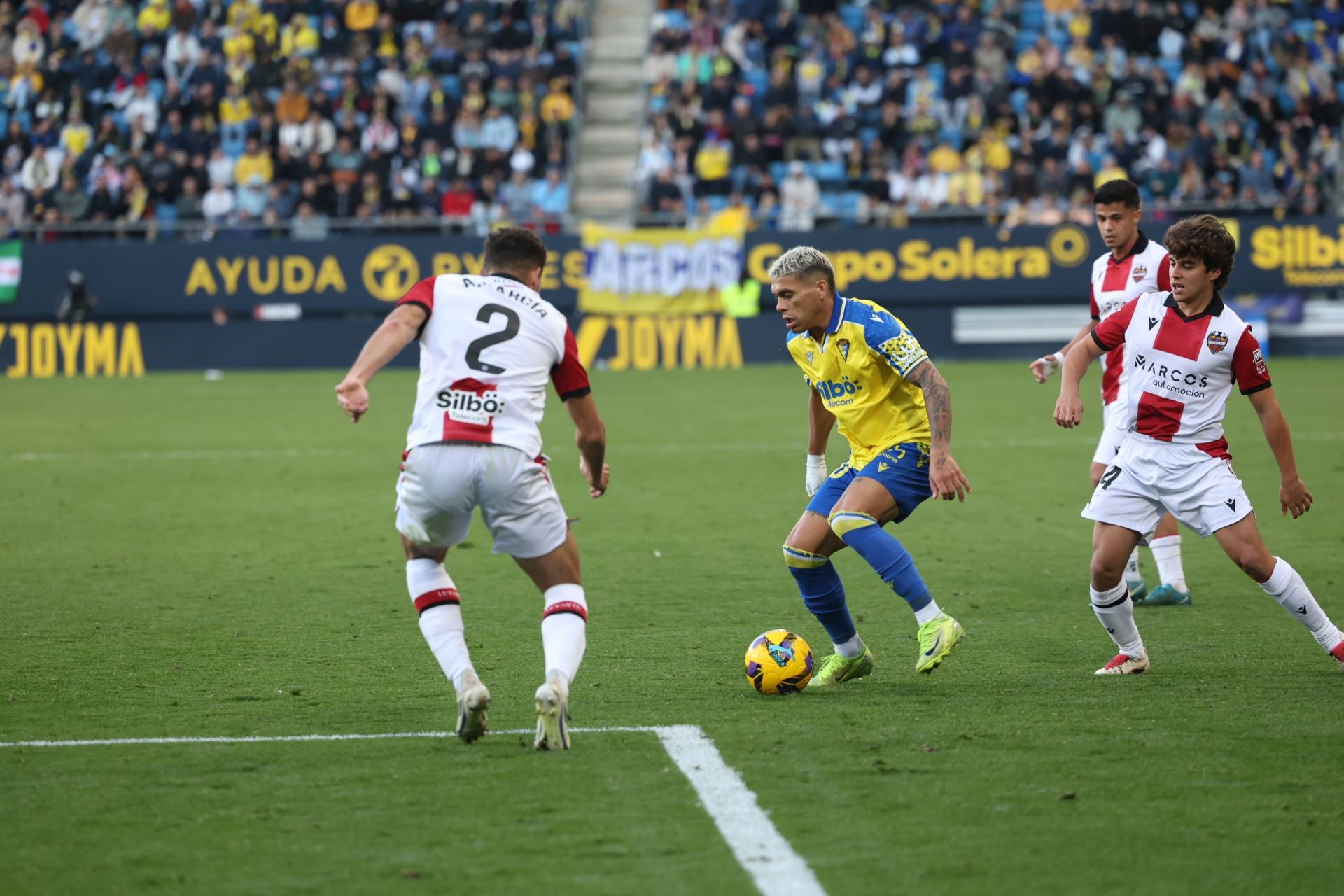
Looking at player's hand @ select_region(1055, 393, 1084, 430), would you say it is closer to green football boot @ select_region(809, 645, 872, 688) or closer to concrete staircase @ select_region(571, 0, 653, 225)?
green football boot @ select_region(809, 645, 872, 688)

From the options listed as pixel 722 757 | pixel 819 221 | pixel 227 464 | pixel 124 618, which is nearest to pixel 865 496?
pixel 722 757

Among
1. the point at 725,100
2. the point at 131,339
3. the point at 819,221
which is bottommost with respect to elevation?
the point at 131,339

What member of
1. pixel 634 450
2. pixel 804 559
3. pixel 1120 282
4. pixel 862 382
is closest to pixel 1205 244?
pixel 862 382

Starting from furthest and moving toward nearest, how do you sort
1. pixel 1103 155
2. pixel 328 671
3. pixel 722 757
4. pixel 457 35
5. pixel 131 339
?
pixel 457 35
pixel 1103 155
pixel 131 339
pixel 328 671
pixel 722 757

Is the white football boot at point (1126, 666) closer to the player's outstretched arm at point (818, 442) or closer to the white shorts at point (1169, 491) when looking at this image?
the white shorts at point (1169, 491)

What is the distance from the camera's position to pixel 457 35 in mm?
31781

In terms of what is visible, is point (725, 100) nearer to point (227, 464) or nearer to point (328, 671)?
point (227, 464)

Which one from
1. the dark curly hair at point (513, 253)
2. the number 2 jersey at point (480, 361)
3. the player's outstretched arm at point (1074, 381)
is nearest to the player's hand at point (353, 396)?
the number 2 jersey at point (480, 361)

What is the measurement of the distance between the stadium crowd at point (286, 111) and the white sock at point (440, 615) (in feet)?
67.9

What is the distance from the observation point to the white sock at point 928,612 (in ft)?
21.3

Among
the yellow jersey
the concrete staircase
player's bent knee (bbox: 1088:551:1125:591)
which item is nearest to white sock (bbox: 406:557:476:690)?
the yellow jersey

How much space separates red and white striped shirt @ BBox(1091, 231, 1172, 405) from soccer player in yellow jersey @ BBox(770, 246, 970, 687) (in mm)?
2162

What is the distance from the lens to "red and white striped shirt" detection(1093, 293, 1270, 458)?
21.0 ft

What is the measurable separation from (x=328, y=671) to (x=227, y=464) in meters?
8.91
